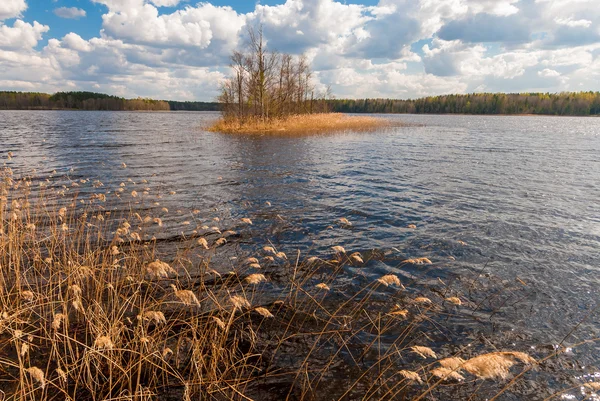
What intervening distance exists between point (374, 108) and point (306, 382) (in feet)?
A: 522

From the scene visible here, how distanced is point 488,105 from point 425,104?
25621 millimetres

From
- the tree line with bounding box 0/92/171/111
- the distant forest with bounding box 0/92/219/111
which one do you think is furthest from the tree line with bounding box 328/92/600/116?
the tree line with bounding box 0/92/171/111

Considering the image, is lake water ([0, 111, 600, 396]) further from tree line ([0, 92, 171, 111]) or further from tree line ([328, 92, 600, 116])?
tree line ([0, 92, 171, 111])

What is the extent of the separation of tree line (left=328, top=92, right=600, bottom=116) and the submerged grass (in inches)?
4805

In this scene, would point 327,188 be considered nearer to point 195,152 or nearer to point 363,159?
point 363,159

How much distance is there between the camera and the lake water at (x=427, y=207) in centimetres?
618

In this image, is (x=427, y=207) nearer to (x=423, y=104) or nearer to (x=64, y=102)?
(x=423, y=104)

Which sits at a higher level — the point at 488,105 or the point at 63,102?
the point at 488,105

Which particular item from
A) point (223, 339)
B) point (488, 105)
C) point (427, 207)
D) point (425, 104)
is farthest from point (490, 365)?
point (425, 104)

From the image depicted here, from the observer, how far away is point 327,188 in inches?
563

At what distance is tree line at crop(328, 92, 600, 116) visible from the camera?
5153 inches

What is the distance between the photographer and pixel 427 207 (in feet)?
37.7

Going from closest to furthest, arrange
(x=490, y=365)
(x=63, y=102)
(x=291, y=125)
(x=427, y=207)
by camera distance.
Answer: (x=490, y=365) → (x=427, y=207) → (x=291, y=125) → (x=63, y=102)

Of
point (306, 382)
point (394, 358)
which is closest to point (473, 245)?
point (394, 358)
